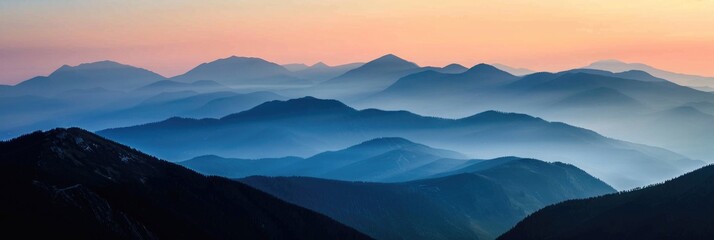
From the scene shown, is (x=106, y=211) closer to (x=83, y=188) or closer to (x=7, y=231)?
(x=83, y=188)

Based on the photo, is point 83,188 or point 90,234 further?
point 83,188

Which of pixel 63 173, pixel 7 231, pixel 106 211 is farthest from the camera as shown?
pixel 63 173

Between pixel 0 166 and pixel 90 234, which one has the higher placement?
pixel 0 166

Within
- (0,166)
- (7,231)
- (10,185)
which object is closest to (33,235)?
(7,231)

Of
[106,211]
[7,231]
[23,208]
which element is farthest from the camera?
[106,211]

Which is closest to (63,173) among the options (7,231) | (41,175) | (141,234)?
(41,175)

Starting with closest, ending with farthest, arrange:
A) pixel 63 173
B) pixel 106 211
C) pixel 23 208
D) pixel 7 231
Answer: pixel 7 231, pixel 23 208, pixel 106 211, pixel 63 173

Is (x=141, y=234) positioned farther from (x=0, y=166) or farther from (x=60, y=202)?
(x=0, y=166)

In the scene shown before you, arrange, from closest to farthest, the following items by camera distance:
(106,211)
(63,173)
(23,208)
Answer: (23,208)
(106,211)
(63,173)

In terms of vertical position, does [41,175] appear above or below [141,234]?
above
